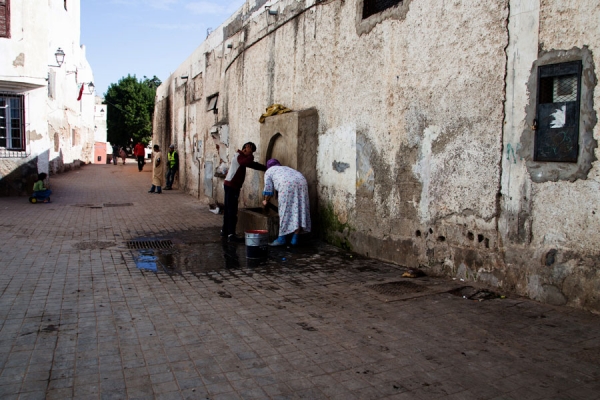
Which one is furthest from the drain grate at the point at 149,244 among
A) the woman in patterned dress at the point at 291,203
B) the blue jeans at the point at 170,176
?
the blue jeans at the point at 170,176

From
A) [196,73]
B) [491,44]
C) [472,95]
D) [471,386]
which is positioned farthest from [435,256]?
[196,73]

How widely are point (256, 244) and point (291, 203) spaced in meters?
1.23

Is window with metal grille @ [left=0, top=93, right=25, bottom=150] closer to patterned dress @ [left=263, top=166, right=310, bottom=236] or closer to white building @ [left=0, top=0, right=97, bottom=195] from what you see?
white building @ [left=0, top=0, right=97, bottom=195]

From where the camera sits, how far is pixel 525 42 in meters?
4.77

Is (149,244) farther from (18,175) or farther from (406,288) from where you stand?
(18,175)

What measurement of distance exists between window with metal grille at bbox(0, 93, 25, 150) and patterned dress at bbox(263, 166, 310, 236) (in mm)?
11019

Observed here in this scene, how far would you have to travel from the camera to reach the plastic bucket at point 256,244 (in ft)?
22.2

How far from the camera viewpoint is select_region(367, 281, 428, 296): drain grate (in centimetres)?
525

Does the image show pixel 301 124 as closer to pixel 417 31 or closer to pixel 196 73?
pixel 417 31

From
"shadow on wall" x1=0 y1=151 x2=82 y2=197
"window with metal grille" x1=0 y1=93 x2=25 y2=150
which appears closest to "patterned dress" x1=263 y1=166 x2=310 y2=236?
"shadow on wall" x1=0 y1=151 x2=82 y2=197

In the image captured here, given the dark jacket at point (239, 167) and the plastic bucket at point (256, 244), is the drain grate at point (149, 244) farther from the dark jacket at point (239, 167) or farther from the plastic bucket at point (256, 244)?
the plastic bucket at point (256, 244)

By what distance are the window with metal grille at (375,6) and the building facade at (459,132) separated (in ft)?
0.07

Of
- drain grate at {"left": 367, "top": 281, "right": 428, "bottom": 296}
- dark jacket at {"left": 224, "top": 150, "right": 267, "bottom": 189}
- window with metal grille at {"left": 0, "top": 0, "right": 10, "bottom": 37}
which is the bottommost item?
drain grate at {"left": 367, "top": 281, "right": 428, "bottom": 296}

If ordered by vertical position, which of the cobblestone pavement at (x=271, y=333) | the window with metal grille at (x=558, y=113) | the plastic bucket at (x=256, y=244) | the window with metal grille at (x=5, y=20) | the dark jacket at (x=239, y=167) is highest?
the window with metal grille at (x=5, y=20)
